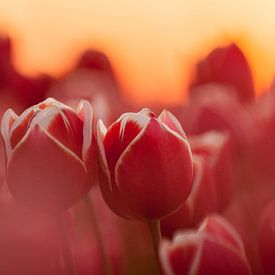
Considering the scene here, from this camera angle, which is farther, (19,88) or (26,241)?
(19,88)

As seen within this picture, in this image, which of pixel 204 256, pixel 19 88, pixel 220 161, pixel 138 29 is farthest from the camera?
pixel 138 29

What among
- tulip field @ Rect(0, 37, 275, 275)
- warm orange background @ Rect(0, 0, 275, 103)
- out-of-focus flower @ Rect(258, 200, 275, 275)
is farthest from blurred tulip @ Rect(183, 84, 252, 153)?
warm orange background @ Rect(0, 0, 275, 103)

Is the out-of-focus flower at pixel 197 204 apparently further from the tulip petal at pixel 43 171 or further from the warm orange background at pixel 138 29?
the warm orange background at pixel 138 29

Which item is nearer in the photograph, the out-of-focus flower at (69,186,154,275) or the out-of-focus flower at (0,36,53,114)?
the out-of-focus flower at (69,186,154,275)

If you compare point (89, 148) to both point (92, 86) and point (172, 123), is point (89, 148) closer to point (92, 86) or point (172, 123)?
point (172, 123)

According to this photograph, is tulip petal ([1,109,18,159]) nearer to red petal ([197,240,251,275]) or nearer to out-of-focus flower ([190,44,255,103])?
red petal ([197,240,251,275])

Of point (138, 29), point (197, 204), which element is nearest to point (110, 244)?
point (197, 204)

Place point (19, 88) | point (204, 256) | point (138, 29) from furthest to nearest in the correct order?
point (138, 29)
point (19, 88)
point (204, 256)
